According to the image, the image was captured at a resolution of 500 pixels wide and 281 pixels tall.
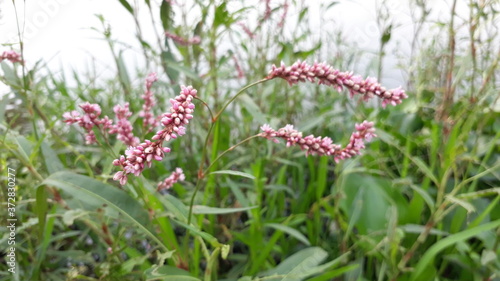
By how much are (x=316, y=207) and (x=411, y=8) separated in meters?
0.86

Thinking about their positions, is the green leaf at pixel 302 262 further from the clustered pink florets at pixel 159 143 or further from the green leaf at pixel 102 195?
the clustered pink florets at pixel 159 143

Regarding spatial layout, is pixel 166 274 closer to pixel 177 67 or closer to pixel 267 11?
pixel 177 67

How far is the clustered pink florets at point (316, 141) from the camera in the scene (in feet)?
1.96

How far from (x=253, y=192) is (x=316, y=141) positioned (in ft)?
1.70

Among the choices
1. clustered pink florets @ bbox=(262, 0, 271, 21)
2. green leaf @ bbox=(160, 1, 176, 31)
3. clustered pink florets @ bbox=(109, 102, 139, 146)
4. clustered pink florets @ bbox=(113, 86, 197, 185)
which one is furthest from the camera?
clustered pink florets @ bbox=(262, 0, 271, 21)

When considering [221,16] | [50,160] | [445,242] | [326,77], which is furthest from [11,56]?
[445,242]

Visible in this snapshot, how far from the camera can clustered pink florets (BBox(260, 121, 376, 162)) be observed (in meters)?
0.60

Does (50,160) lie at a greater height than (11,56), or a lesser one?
lesser

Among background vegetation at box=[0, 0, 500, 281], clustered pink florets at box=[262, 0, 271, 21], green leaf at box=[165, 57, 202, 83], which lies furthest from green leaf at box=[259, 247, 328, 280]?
clustered pink florets at box=[262, 0, 271, 21]

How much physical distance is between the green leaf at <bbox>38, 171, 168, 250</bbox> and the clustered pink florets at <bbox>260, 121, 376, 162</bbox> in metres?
0.23

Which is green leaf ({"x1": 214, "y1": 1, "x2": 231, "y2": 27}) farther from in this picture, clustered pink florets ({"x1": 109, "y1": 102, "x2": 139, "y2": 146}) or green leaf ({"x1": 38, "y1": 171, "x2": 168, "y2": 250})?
green leaf ({"x1": 38, "y1": 171, "x2": 168, "y2": 250})

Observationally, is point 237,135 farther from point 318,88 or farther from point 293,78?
point 293,78

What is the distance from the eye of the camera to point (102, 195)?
25.6 inches

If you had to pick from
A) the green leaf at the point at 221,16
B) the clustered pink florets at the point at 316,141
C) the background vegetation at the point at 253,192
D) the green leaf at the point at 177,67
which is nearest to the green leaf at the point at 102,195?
the background vegetation at the point at 253,192
